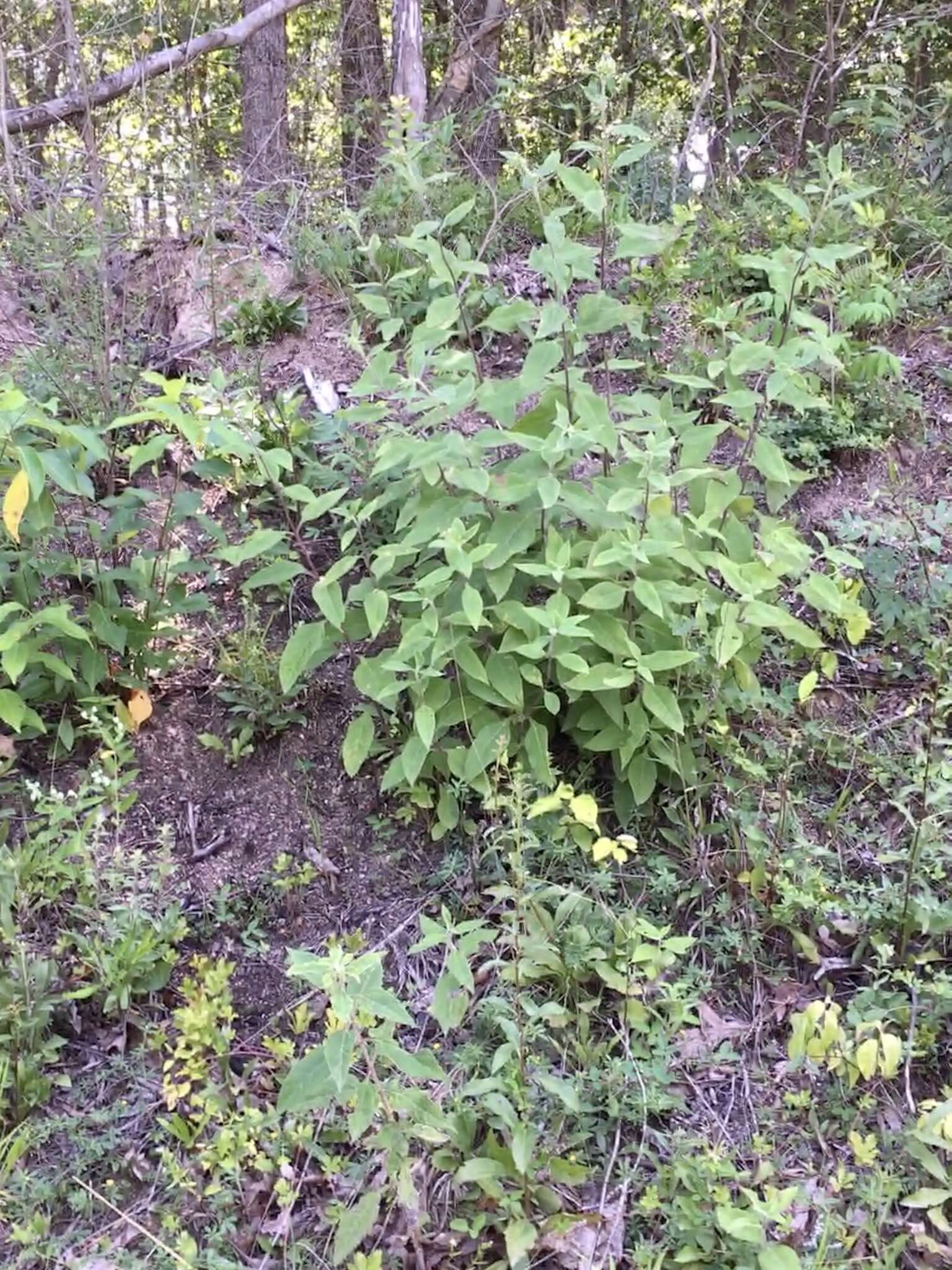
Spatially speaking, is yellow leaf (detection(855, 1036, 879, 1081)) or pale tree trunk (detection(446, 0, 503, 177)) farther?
pale tree trunk (detection(446, 0, 503, 177))

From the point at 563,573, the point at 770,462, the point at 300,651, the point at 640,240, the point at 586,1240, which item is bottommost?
the point at 586,1240

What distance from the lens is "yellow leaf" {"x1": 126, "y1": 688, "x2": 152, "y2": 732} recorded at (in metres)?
2.99

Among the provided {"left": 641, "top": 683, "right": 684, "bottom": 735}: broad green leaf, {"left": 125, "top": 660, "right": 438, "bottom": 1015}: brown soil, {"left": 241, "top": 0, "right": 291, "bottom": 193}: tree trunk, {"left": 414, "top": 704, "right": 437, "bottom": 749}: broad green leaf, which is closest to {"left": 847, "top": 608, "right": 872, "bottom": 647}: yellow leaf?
{"left": 641, "top": 683, "right": 684, "bottom": 735}: broad green leaf

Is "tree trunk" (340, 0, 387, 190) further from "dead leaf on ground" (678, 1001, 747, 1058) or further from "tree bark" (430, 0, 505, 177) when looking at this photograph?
"dead leaf on ground" (678, 1001, 747, 1058)

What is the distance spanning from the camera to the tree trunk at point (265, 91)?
684 cm

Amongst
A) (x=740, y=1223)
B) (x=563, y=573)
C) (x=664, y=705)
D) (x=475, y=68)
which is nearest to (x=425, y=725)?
(x=563, y=573)

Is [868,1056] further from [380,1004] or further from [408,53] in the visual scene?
[408,53]

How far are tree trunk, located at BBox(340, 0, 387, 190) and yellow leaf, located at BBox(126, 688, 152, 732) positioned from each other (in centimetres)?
438

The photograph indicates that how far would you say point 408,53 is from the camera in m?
5.75

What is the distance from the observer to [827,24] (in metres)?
5.42

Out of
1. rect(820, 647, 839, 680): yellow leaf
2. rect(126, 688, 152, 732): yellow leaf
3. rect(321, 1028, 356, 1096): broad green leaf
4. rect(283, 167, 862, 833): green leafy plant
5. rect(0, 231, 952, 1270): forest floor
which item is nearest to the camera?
rect(321, 1028, 356, 1096): broad green leaf

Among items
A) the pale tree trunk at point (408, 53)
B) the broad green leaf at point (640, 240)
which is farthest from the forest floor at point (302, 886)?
the pale tree trunk at point (408, 53)

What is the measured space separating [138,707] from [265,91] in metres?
6.46

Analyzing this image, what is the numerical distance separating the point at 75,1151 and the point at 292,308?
373 centimetres
